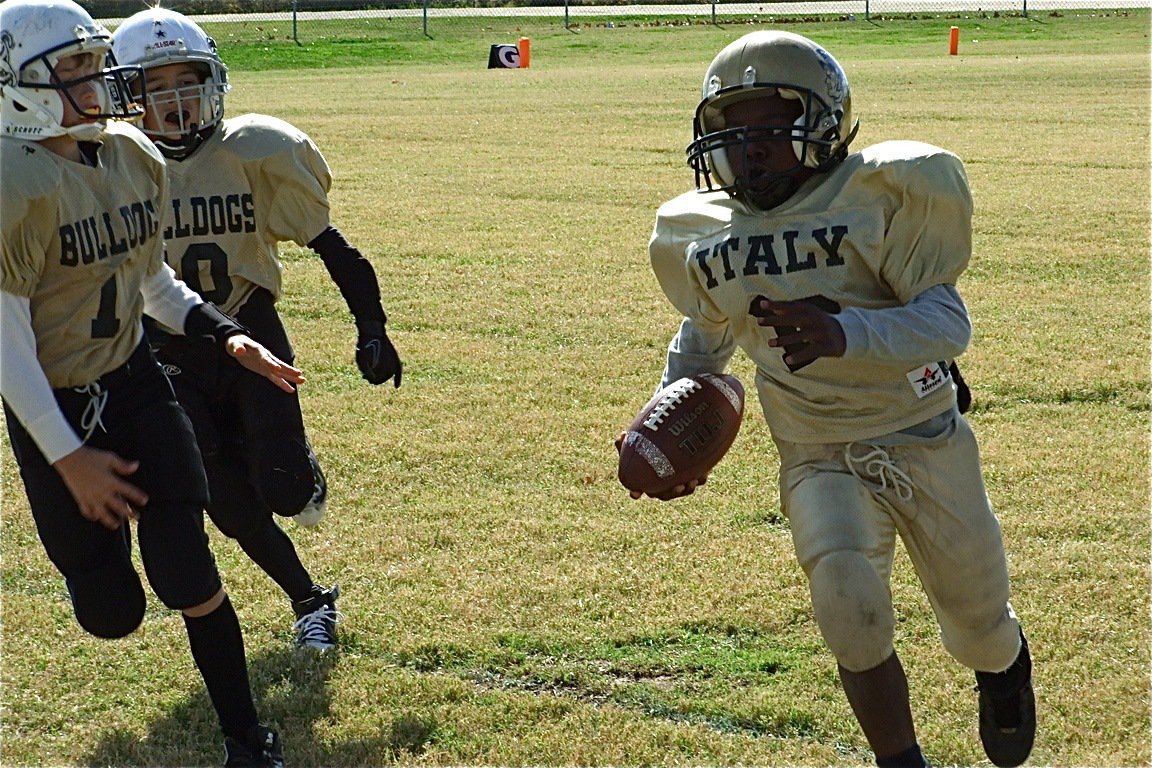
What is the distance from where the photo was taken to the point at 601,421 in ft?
20.0

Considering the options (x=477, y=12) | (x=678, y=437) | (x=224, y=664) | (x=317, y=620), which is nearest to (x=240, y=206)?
(x=317, y=620)

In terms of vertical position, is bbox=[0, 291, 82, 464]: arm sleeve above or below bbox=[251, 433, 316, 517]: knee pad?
above

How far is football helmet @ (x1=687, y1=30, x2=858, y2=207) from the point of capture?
3.28 meters

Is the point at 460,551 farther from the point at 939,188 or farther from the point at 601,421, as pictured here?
the point at 939,188


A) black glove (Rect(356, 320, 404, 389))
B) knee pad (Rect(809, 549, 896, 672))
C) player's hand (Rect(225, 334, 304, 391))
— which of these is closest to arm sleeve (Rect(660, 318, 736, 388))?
knee pad (Rect(809, 549, 896, 672))

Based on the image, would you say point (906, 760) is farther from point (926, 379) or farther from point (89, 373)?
point (89, 373)

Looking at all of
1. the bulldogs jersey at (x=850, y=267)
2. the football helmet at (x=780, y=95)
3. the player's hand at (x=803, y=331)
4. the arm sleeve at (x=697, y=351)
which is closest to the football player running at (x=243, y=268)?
the arm sleeve at (x=697, y=351)

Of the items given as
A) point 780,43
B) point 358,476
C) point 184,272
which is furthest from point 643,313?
point 780,43

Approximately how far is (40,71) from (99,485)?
97 centimetres

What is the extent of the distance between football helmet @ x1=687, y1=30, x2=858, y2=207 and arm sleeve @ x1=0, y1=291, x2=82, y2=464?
1527 mm

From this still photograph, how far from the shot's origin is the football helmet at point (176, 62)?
408 centimetres

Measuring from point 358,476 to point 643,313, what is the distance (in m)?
2.64

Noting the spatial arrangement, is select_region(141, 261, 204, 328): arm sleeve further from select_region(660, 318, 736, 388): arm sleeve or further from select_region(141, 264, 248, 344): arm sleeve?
select_region(660, 318, 736, 388): arm sleeve

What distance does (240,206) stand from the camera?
14.1 feet
